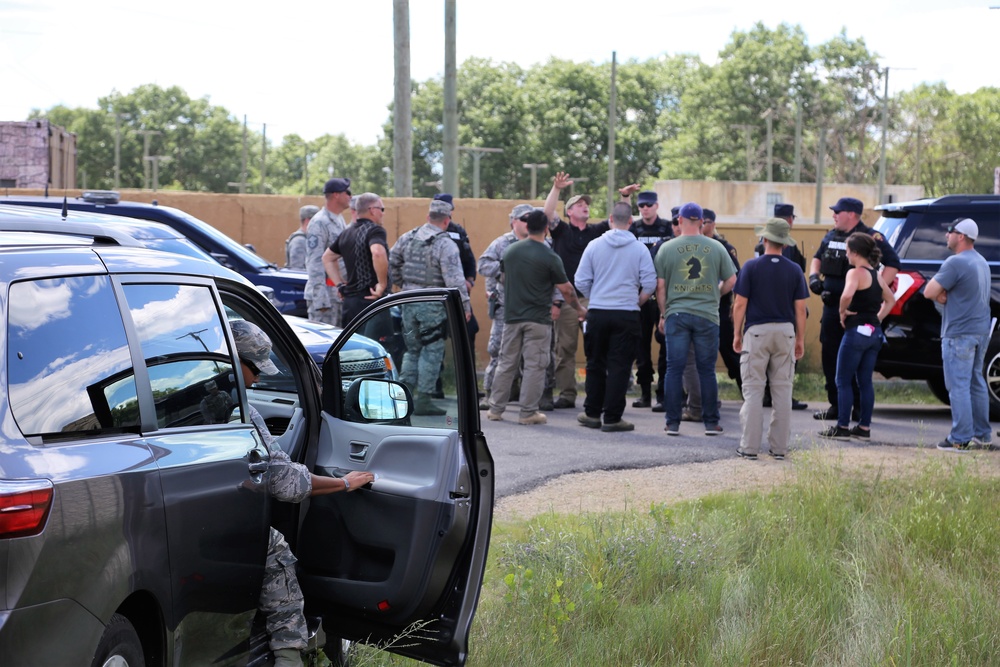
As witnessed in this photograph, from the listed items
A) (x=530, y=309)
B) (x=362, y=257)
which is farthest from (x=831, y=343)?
(x=362, y=257)

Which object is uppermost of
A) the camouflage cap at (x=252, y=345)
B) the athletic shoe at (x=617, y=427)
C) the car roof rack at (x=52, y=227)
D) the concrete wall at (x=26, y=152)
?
the concrete wall at (x=26, y=152)

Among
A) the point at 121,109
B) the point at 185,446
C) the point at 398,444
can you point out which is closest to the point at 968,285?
the point at 398,444

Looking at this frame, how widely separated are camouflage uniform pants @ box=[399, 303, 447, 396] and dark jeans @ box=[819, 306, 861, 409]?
11.7ft

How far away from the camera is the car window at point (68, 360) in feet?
9.62

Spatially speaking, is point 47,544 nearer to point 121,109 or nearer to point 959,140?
point 959,140

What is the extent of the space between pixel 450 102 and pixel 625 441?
9.70m

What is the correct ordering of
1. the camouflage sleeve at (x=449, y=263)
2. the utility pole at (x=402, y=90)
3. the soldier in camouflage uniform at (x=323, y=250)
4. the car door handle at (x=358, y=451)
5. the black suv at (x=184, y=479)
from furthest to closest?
the utility pole at (x=402, y=90), the soldier in camouflage uniform at (x=323, y=250), the camouflage sleeve at (x=449, y=263), the car door handle at (x=358, y=451), the black suv at (x=184, y=479)

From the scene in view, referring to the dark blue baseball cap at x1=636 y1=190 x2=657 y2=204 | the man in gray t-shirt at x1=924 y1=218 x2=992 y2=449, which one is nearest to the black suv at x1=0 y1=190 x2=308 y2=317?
the dark blue baseball cap at x1=636 y1=190 x2=657 y2=204

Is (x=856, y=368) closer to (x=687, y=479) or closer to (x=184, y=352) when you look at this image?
(x=687, y=479)

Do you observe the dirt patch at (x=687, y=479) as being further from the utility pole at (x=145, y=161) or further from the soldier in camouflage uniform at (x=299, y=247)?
the utility pole at (x=145, y=161)

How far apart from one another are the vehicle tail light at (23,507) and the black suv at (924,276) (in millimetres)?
9679

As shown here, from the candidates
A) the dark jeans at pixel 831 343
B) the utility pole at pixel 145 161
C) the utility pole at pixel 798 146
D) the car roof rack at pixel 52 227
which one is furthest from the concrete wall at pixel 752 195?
the car roof rack at pixel 52 227

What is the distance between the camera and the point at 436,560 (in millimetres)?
4117

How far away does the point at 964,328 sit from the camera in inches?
384
